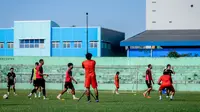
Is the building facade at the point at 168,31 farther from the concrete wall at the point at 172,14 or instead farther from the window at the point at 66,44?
the window at the point at 66,44

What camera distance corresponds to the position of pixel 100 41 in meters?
80.6

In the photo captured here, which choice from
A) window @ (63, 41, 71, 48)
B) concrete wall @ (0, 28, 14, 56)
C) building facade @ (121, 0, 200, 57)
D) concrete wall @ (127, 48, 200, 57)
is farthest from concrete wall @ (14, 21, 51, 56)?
concrete wall @ (127, 48, 200, 57)

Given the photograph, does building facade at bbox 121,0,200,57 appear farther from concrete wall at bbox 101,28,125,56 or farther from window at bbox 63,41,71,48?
window at bbox 63,41,71,48

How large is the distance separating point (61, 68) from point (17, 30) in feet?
104

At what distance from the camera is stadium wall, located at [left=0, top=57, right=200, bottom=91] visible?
50031 millimetres

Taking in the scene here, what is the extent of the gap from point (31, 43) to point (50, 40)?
3.25 m

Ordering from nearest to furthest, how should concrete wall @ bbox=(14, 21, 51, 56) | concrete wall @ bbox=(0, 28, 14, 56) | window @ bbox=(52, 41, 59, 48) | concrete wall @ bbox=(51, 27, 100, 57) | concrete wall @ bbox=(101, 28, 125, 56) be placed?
concrete wall @ bbox=(51, 27, 100, 57), concrete wall @ bbox=(14, 21, 51, 56), window @ bbox=(52, 41, 59, 48), concrete wall @ bbox=(101, 28, 125, 56), concrete wall @ bbox=(0, 28, 14, 56)

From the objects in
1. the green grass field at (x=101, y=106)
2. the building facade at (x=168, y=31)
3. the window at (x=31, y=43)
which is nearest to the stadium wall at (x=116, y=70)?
the building facade at (x=168, y=31)

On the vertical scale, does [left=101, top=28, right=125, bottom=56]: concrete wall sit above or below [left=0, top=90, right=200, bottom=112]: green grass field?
above

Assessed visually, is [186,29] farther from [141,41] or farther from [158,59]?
[158,59]

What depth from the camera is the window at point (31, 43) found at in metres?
82.8

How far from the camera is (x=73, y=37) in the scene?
8138 cm

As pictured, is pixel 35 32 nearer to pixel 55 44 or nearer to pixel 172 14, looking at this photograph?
pixel 55 44

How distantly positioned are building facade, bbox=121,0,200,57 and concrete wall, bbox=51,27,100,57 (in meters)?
7.13
